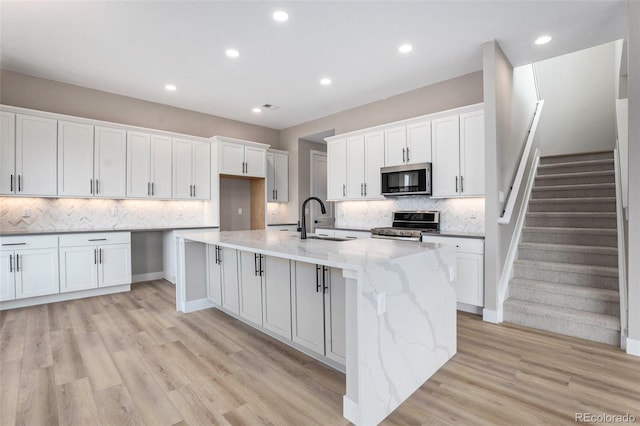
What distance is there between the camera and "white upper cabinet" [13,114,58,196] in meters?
3.91

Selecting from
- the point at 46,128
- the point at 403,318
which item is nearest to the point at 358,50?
the point at 403,318

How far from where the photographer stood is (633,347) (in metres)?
2.50

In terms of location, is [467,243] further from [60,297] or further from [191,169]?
[60,297]

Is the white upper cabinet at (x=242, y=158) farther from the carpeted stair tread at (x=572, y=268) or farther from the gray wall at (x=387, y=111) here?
the carpeted stair tread at (x=572, y=268)

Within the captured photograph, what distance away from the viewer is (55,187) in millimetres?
4172

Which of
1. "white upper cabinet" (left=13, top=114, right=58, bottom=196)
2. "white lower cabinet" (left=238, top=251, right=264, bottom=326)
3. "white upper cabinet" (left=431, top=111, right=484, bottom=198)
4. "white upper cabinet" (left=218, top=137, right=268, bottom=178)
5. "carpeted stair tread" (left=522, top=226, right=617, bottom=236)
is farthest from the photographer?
"white upper cabinet" (left=218, top=137, right=268, bottom=178)

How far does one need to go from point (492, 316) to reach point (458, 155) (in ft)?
6.50

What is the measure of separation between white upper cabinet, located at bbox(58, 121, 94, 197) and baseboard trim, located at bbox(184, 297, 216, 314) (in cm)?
240

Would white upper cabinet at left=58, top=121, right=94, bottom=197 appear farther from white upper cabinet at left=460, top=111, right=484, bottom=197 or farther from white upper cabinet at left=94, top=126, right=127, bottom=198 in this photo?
white upper cabinet at left=460, top=111, right=484, bottom=197

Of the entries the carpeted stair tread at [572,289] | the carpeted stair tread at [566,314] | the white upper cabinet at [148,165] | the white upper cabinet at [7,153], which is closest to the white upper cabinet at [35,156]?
the white upper cabinet at [7,153]

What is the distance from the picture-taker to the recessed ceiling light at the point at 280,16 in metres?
2.78

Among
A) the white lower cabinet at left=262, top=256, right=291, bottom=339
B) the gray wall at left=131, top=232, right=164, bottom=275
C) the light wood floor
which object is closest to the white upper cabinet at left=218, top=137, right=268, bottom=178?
the gray wall at left=131, top=232, right=164, bottom=275

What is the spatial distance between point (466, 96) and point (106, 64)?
4.65 meters

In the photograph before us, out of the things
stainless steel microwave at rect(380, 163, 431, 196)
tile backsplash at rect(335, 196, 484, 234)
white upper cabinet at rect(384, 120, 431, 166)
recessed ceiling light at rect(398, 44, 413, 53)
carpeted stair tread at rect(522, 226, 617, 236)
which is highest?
recessed ceiling light at rect(398, 44, 413, 53)
